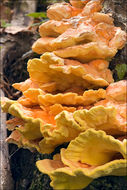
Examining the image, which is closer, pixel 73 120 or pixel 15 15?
pixel 73 120

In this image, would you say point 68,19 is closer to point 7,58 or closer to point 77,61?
point 77,61

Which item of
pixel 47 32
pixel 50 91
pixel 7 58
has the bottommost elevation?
pixel 7 58

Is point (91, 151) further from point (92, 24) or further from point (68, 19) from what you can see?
point (68, 19)

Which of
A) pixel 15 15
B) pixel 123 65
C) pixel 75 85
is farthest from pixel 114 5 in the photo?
pixel 15 15

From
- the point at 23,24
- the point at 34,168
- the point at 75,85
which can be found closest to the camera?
the point at 75,85

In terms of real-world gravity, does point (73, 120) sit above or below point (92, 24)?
below

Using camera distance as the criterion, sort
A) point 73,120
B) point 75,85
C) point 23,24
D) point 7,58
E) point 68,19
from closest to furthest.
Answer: point 73,120 < point 75,85 < point 68,19 < point 7,58 < point 23,24
